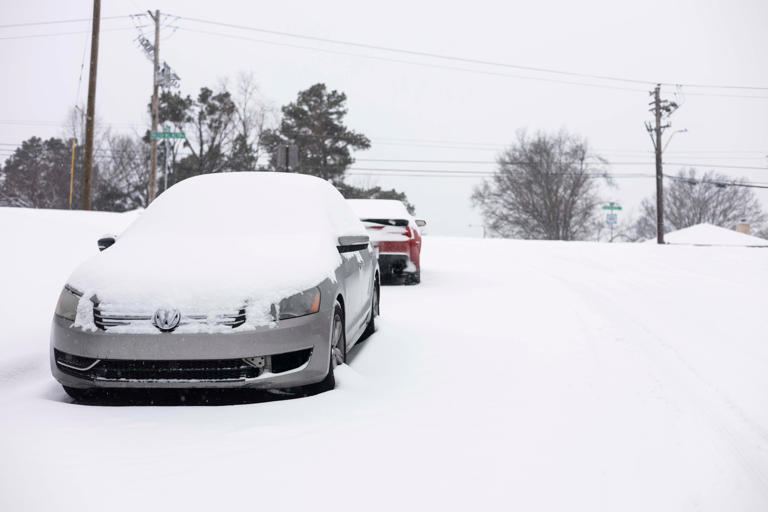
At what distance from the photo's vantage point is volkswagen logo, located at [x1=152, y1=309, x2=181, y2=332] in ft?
10.6

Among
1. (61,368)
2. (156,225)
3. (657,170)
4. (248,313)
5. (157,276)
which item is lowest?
(61,368)

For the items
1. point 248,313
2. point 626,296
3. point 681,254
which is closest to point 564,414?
point 248,313

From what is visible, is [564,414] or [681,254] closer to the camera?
[564,414]

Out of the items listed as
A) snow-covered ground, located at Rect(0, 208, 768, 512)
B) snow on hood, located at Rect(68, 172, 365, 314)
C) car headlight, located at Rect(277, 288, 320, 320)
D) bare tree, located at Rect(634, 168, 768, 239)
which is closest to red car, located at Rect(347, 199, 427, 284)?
snow-covered ground, located at Rect(0, 208, 768, 512)

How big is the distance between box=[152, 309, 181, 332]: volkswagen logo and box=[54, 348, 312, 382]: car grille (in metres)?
0.20

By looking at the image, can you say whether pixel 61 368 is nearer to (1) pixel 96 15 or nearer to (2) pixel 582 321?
(2) pixel 582 321

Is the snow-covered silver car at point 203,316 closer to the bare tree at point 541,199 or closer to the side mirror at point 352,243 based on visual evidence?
the side mirror at point 352,243

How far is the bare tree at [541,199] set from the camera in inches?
2148

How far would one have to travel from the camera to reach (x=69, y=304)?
343 cm

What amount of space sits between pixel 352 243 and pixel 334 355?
97 cm

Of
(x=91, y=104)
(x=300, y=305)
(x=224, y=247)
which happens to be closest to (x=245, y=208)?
(x=224, y=247)

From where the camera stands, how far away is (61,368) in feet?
11.1

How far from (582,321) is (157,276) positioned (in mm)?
4938

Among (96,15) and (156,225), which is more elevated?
(96,15)
